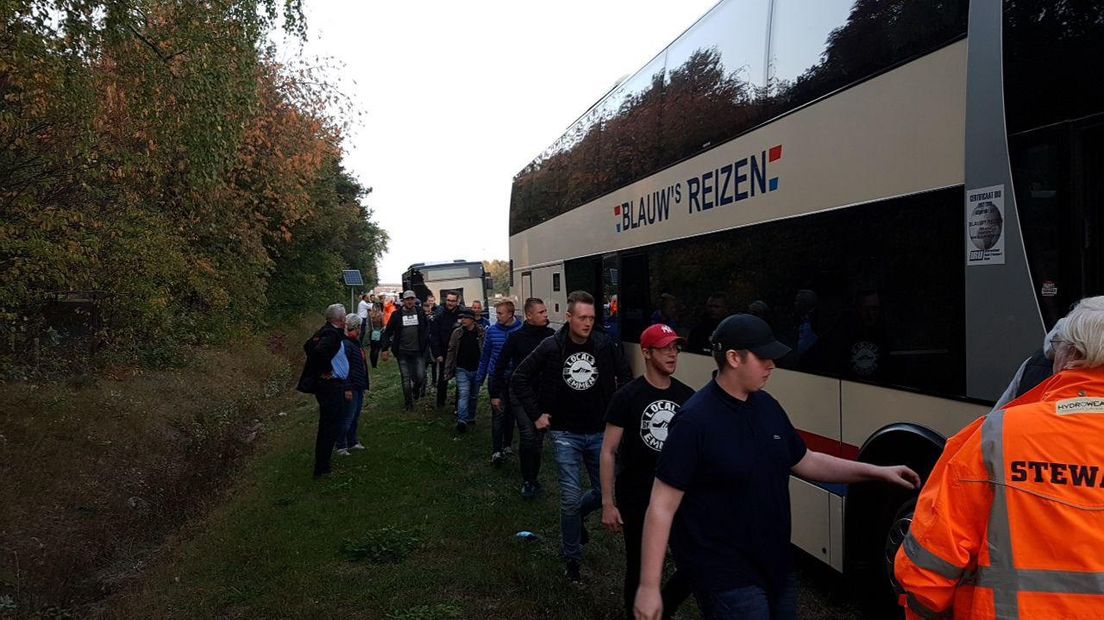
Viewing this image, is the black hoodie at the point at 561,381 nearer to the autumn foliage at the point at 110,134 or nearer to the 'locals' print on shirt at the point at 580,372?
the 'locals' print on shirt at the point at 580,372

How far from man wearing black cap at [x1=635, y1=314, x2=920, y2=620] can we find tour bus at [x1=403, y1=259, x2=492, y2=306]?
91.3 ft

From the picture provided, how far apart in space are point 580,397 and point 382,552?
203 cm

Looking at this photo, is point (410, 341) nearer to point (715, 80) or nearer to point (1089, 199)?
point (715, 80)

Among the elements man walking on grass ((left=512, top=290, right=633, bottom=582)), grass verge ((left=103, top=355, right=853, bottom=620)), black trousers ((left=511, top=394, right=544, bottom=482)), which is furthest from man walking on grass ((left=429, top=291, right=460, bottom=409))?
man walking on grass ((left=512, top=290, right=633, bottom=582))

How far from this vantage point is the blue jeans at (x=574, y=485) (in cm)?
570

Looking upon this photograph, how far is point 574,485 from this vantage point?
5.78m

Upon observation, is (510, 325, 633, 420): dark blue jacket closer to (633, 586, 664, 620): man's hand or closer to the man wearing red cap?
the man wearing red cap

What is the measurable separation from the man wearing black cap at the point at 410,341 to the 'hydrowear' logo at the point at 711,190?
5609mm

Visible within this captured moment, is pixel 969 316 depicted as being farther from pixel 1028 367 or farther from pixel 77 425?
pixel 77 425

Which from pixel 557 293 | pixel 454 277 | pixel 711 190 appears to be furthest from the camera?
pixel 454 277

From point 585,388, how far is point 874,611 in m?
2.25

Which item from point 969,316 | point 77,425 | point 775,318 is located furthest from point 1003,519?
point 77,425

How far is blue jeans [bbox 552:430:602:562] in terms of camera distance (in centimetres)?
570

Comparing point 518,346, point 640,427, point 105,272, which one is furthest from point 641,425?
point 105,272
